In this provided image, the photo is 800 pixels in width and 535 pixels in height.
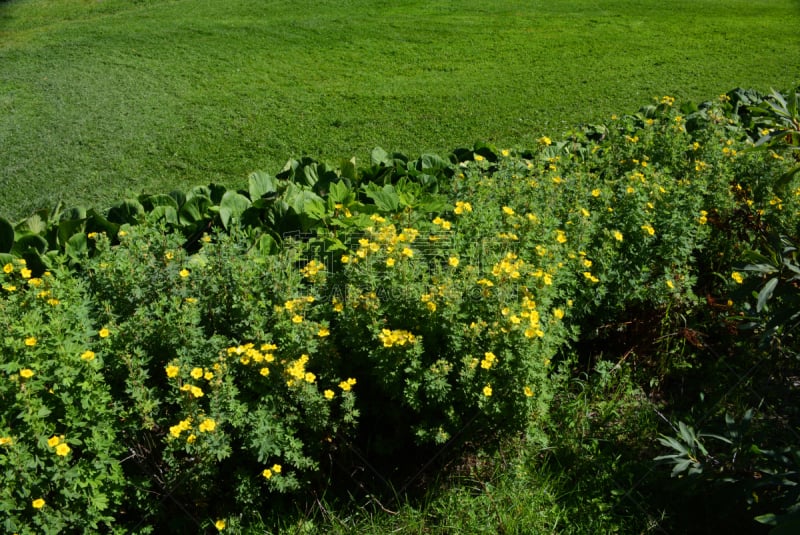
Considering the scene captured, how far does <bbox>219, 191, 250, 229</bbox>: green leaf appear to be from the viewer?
3.15 meters

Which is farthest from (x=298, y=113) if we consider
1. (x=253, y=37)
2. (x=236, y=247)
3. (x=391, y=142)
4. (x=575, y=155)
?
(x=236, y=247)

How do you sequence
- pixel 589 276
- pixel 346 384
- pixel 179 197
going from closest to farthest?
pixel 346 384
pixel 589 276
pixel 179 197

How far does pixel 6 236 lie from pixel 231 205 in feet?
3.19

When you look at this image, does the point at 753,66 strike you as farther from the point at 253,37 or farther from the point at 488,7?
the point at 253,37

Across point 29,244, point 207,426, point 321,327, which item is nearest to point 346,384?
point 321,327

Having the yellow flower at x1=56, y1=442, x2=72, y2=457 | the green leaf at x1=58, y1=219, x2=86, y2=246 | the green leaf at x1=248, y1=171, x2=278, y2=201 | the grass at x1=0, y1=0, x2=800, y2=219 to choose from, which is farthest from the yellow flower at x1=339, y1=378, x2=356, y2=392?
the grass at x1=0, y1=0, x2=800, y2=219

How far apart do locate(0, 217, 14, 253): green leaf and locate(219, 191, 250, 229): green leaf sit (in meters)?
0.89

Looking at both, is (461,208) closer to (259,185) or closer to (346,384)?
(346,384)

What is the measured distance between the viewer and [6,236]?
2.93 meters

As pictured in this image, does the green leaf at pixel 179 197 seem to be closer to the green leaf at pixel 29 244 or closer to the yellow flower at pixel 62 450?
the green leaf at pixel 29 244

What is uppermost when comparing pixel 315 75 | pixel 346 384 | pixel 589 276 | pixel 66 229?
pixel 315 75

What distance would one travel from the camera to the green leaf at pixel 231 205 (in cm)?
315

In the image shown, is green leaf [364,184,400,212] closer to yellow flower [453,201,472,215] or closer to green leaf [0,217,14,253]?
yellow flower [453,201,472,215]

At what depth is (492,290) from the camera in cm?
223
